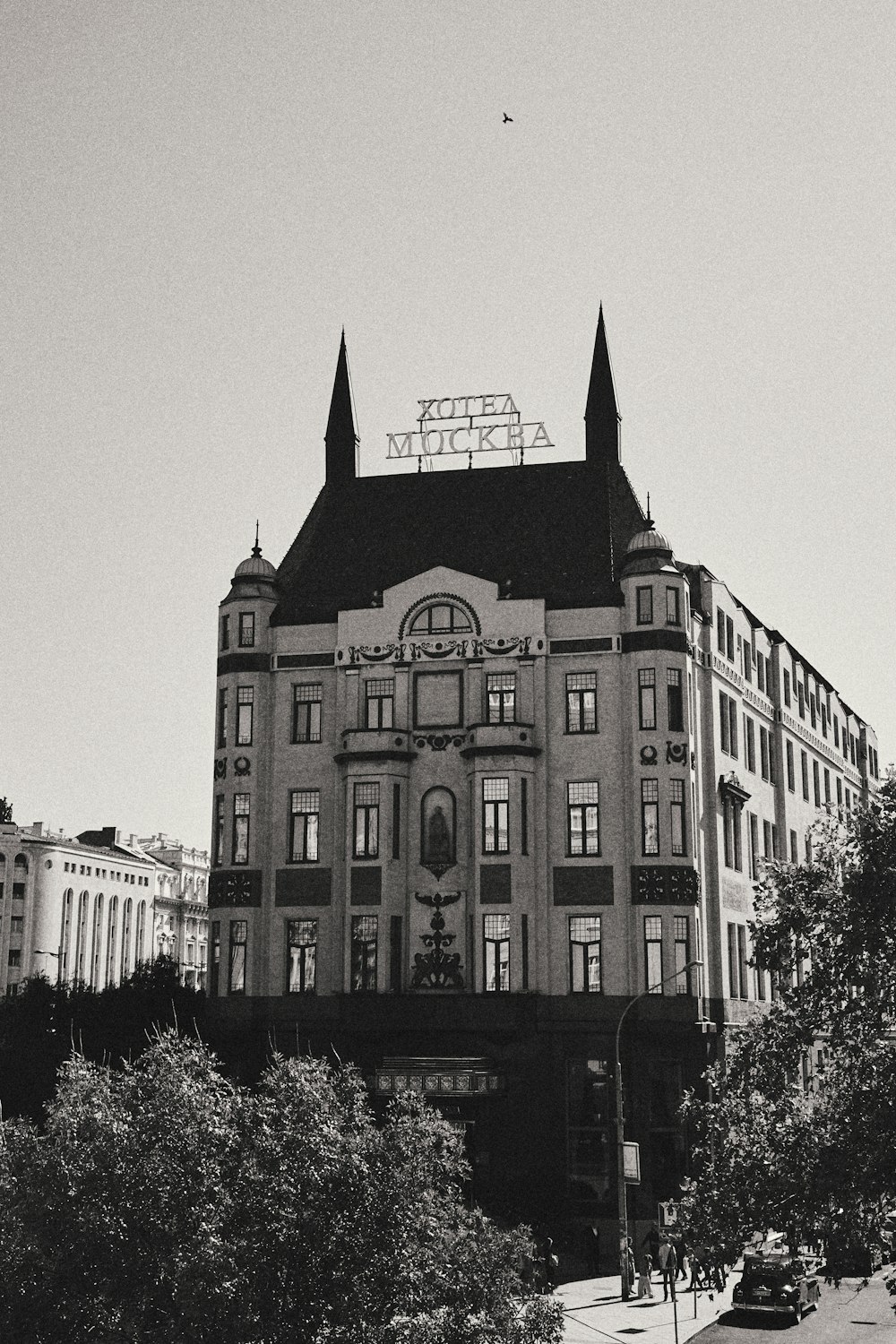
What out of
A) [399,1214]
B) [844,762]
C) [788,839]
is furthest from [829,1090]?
[844,762]

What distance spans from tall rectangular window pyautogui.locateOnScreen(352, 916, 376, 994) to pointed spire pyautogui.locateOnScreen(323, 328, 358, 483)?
20.9 m

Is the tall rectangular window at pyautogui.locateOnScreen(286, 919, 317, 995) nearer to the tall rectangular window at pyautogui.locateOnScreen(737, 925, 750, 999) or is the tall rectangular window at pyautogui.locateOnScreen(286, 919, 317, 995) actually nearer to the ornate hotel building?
the ornate hotel building

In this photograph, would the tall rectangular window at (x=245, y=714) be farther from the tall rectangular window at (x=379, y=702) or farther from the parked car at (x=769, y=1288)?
the parked car at (x=769, y=1288)

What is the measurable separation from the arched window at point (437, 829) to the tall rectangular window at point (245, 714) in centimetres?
787

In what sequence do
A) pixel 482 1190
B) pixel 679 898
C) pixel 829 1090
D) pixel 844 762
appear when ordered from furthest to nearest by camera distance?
pixel 844 762
pixel 679 898
pixel 482 1190
pixel 829 1090

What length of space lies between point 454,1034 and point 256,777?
13064mm

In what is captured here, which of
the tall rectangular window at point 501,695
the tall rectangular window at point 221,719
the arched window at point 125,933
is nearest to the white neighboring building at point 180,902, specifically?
the arched window at point 125,933

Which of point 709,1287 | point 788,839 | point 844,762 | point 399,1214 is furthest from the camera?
point 844,762

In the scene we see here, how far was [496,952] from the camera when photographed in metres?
54.7

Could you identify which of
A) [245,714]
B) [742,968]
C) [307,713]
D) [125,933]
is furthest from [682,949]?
[125,933]

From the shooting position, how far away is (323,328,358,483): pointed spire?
66938 millimetres

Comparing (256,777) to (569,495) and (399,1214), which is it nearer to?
(569,495)

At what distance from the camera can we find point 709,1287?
4384 cm

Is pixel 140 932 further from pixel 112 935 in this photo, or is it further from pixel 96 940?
pixel 96 940
